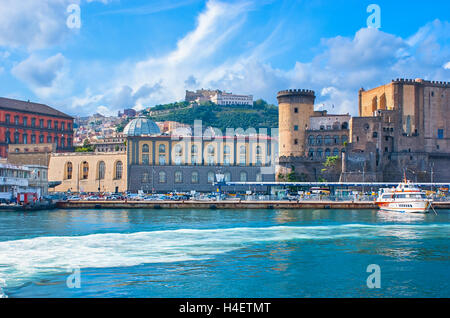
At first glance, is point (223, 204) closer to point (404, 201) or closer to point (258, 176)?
point (258, 176)

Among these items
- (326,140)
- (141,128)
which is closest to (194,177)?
(141,128)

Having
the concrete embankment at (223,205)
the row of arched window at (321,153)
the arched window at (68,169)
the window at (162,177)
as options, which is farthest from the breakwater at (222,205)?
the arched window at (68,169)

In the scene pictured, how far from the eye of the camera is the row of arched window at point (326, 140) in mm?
80000

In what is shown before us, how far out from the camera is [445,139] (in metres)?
82.3

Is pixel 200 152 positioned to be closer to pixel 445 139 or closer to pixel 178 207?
pixel 178 207

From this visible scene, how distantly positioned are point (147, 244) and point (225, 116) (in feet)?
503

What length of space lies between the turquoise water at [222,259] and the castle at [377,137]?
36241mm

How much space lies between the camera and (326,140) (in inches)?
3172

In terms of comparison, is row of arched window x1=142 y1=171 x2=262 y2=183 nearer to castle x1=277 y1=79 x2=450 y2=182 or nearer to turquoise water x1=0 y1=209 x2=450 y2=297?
castle x1=277 y1=79 x2=450 y2=182

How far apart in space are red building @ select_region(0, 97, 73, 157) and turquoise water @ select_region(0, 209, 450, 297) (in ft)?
190

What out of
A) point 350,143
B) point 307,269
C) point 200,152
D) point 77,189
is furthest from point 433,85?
point 307,269

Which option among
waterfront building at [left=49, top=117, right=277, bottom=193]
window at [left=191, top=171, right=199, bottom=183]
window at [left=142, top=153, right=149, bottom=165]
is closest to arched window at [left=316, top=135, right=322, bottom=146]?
waterfront building at [left=49, top=117, right=277, bottom=193]

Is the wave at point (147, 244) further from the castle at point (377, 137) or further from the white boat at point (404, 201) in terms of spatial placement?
the castle at point (377, 137)
